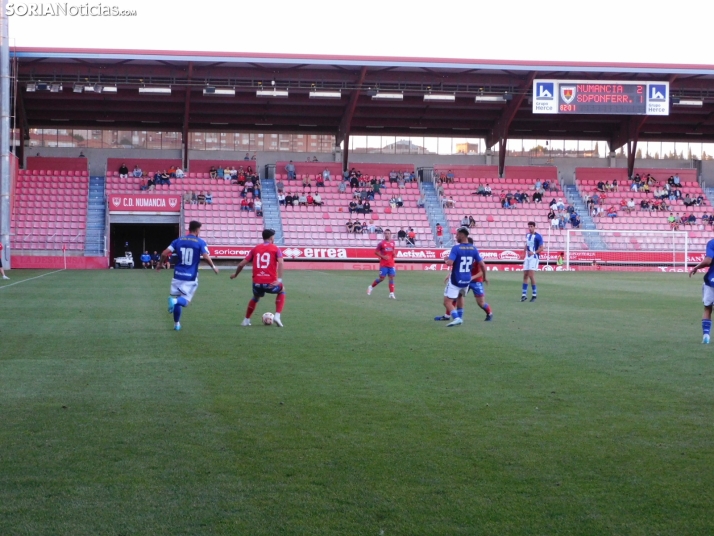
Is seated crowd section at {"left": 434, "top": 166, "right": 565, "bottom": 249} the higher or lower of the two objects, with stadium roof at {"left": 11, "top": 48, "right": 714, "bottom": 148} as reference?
lower

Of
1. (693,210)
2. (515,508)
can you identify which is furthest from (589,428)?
(693,210)

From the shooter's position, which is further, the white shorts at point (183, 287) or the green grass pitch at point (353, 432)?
the white shorts at point (183, 287)

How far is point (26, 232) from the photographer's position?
4525 cm

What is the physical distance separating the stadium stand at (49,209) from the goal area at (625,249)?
2786cm

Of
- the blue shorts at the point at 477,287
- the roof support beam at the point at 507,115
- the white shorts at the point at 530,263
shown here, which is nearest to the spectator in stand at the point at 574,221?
the roof support beam at the point at 507,115

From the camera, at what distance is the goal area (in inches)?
1854

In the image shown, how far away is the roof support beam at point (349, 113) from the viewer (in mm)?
46344

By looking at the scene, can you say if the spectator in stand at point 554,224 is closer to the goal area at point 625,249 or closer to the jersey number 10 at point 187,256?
the goal area at point 625,249

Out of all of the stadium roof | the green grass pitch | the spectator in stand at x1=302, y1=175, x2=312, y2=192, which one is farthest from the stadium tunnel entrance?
the green grass pitch

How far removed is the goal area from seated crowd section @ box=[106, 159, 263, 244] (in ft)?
60.7

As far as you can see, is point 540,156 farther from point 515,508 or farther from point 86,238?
point 515,508

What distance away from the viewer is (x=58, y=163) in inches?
2034

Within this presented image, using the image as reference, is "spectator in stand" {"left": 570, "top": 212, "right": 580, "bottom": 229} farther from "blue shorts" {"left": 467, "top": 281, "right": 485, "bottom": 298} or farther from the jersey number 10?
the jersey number 10

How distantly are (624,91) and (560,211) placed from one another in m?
9.26
